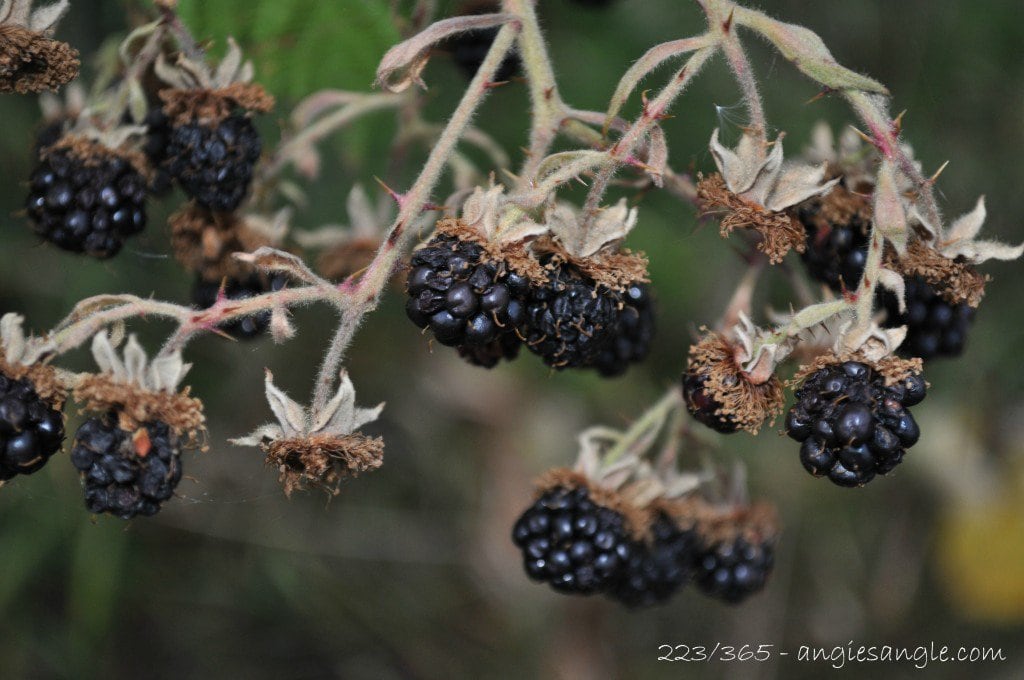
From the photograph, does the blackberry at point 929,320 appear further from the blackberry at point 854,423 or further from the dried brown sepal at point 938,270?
the blackberry at point 854,423

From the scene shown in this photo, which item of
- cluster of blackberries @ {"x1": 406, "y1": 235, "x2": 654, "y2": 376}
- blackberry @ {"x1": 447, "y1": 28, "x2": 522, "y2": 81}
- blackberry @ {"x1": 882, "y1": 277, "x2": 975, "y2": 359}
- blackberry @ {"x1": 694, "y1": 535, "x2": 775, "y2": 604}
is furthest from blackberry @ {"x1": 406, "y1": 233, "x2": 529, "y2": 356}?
blackberry @ {"x1": 694, "y1": 535, "x2": 775, "y2": 604}

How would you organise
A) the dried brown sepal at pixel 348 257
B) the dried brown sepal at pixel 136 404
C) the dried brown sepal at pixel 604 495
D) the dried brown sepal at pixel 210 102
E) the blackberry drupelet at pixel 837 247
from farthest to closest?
the dried brown sepal at pixel 348 257 < the dried brown sepal at pixel 604 495 < the dried brown sepal at pixel 210 102 < the blackberry drupelet at pixel 837 247 < the dried brown sepal at pixel 136 404

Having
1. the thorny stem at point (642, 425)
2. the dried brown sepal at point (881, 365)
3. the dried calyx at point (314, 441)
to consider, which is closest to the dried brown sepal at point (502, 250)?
the dried calyx at point (314, 441)

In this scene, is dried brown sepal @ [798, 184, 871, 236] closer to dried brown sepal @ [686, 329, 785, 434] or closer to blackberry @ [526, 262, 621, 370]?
dried brown sepal @ [686, 329, 785, 434]

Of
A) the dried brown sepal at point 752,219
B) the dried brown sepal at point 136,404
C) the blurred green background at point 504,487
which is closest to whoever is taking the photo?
the dried brown sepal at point 136,404

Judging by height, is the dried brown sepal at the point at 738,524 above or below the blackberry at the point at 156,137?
below

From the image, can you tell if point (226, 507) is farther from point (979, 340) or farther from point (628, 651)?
point (979, 340)

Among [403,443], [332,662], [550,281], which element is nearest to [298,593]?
[332,662]

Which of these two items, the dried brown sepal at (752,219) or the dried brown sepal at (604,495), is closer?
the dried brown sepal at (752,219)
